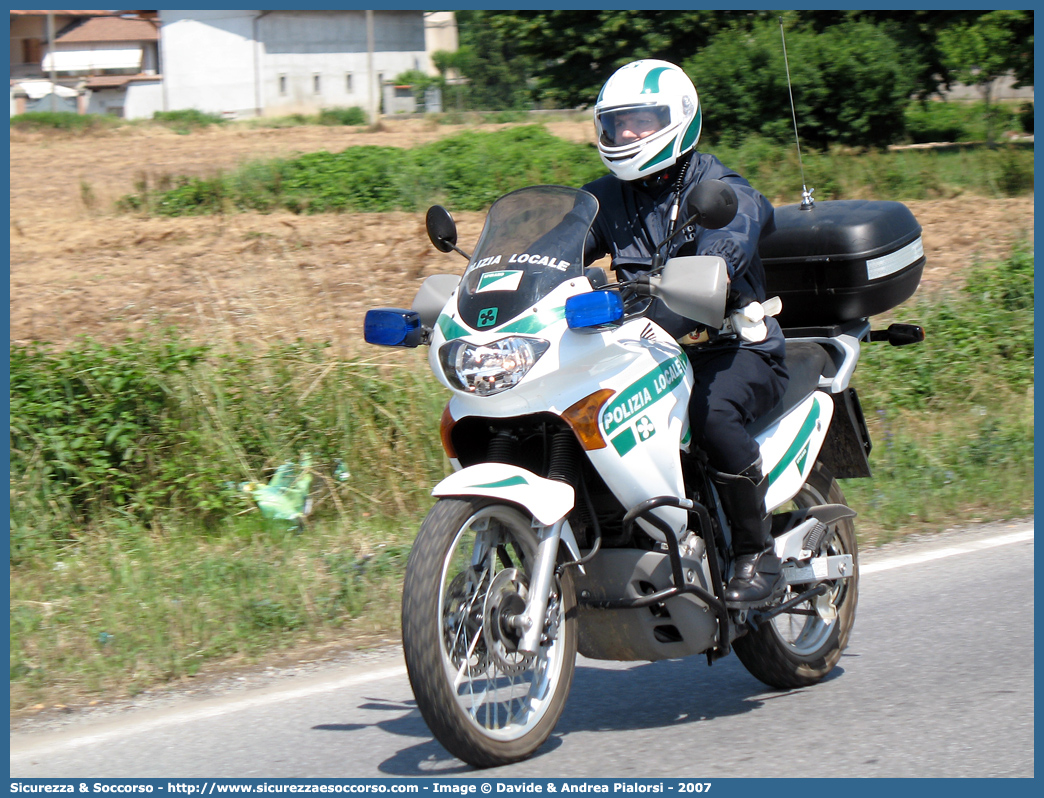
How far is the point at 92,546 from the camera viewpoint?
613 cm

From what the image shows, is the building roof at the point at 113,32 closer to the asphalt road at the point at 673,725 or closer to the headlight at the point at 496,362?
the asphalt road at the point at 673,725

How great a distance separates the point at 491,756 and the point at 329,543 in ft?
9.12

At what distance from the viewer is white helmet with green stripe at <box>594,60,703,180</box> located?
3840 mm

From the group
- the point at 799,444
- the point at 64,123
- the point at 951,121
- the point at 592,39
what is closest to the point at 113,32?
the point at 64,123

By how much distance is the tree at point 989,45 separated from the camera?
28.3 meters

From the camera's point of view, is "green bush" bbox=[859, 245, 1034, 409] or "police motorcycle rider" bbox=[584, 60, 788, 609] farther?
"green bush" bbox=[859, 245, 1034, 409]

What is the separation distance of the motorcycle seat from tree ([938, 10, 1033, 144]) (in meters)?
25.7

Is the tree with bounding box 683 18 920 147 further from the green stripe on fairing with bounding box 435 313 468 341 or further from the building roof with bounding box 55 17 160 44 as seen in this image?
the building roof with bounding box 55 17 160 44

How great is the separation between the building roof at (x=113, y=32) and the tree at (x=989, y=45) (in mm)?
54104

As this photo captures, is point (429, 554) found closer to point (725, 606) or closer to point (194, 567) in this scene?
point (725, 606)

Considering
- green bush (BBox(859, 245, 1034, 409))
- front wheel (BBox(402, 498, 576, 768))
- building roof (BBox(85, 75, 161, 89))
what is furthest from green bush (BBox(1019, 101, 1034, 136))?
building roof (BBox(85, 75, 161, 89))

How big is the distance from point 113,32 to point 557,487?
75353mm

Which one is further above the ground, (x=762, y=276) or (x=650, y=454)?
(x=762, y=276)

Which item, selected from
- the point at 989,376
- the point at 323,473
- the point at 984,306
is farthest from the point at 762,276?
the point at 984,306
